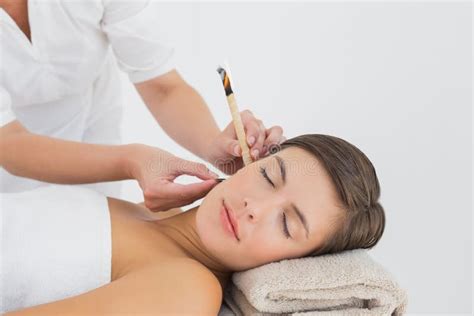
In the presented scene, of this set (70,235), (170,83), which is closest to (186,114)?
(170,83)

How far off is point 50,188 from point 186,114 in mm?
423

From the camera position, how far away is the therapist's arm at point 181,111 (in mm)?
1733

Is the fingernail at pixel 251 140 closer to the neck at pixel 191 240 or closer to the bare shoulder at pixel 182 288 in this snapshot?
the neck at pixel 191 240

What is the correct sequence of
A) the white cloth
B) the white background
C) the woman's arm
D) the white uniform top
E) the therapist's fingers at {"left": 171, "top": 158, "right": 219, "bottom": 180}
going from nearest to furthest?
the woman's arm
the white cloth
the therapist's fingers at {"left": 171, "top": 158, "right": 219, "bottom": 180}
the white uniform top
the white background

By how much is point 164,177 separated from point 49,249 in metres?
0.26

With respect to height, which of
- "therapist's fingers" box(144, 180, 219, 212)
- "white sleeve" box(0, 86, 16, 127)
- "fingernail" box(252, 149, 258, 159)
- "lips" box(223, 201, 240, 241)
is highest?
"white sleeve" box(0, 86, 16, 127)

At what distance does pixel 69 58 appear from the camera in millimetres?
1739

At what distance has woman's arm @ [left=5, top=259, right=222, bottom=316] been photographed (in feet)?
3.84

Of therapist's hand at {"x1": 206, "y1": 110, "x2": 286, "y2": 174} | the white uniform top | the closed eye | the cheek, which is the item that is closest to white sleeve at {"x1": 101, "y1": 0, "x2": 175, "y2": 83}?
the white uniform top

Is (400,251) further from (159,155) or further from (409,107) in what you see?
(159,155)

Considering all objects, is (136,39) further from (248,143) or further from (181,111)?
(248,143)

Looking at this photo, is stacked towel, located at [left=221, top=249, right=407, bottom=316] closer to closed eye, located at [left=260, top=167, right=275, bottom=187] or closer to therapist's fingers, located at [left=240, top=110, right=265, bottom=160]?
closed eye, located at [left=260, top=167, right=275, bottom=187]

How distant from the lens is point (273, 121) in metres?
2.49

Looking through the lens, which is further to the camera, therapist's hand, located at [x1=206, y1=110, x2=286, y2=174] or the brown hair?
therapist's hand, located at [x1=206, y1=110, x2=286, y2=174]
